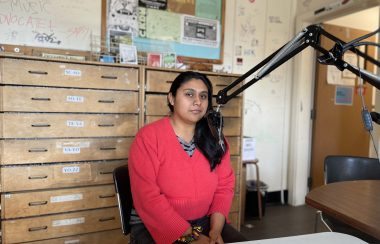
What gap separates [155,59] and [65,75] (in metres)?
0.82

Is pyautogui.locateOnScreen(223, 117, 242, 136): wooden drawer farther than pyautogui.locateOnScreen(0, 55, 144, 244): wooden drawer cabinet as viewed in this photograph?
Yes

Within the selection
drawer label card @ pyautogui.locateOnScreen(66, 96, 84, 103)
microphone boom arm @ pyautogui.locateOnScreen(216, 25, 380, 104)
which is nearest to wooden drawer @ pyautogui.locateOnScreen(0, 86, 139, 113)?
drawer label card @ pyautogui.locateOnScreen(66, 96, 84, 103)

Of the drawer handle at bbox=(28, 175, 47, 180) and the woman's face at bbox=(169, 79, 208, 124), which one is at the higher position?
the woman's face at bbox=(169, 79, 208, 124)

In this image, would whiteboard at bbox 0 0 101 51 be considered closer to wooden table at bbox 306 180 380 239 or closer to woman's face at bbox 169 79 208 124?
woman's face at bbox 169 79 208 124

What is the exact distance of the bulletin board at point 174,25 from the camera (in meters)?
2.66

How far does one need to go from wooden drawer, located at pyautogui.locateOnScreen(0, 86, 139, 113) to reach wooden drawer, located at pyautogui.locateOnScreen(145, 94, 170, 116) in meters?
0.09

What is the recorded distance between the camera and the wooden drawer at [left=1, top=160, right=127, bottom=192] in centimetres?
197

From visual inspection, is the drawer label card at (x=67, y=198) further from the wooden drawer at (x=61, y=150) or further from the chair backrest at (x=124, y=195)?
the chair backrest at (x=124, y=195)

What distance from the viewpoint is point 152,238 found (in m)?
1.37

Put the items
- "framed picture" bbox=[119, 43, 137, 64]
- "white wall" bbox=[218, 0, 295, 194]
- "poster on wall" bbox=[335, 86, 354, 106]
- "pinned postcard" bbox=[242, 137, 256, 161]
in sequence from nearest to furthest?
"framed picture" bbox=[119, 43, 137, 64], "pinned postcard" bbox=[242, 137, 256, 161], "white wall" bbox=[218, 0, 295, 194], "poster on wall" bbox=[335, 86, 354, 106]

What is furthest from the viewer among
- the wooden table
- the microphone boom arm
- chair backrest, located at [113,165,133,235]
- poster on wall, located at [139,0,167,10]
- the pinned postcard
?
the pinned postcard

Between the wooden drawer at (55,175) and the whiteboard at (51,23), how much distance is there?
1.04 metres

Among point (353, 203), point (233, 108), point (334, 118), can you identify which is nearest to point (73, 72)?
point (233, 108)

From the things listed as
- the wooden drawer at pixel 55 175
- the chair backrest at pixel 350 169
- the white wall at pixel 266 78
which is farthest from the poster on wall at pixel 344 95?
the wooden drawer at pixel 55 175
